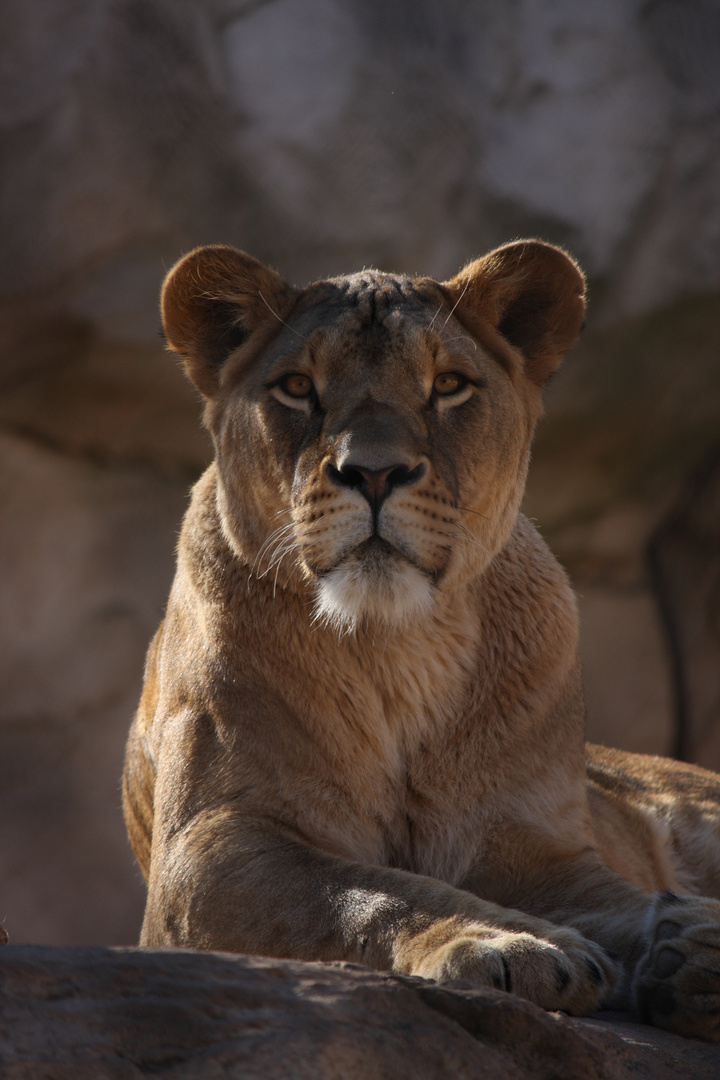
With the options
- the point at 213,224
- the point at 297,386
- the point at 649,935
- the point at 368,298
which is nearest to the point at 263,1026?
the point at 649,935

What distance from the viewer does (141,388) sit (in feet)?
19.8

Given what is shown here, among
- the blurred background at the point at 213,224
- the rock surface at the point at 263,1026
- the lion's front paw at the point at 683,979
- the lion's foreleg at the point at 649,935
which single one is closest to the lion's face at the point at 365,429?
the lion's foreleg at the point at 649,935

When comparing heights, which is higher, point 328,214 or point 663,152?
point 663,152

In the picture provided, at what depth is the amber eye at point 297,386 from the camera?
9.84 ft

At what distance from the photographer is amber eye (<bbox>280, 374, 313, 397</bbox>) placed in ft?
9.84

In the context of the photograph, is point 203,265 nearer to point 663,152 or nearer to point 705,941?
point 705,941

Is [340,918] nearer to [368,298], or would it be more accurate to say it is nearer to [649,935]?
[649,935]

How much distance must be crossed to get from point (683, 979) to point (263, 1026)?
975 mm

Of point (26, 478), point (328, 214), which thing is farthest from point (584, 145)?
point (26, 478)

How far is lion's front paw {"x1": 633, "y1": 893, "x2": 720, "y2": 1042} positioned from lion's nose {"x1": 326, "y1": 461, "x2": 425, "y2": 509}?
1.09 m

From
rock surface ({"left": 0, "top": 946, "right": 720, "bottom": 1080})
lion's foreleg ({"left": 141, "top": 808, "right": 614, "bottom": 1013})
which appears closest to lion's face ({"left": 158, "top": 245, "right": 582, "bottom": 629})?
lion's foreleg ({"left": 141, "top": 808, "right": 614, "bottom": 1013})

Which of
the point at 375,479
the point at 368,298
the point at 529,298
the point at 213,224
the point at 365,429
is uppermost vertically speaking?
the point at 213,224

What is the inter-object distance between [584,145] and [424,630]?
4.13 m

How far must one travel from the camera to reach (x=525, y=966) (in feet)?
6.68
